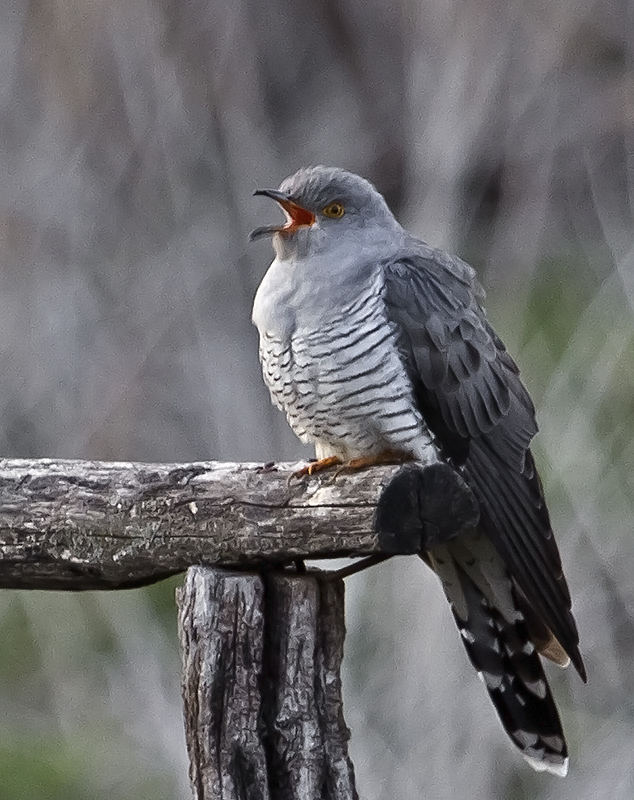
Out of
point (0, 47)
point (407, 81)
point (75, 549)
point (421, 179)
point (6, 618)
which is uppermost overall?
point (0, 47)

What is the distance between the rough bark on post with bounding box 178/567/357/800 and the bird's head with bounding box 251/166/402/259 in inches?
42.2

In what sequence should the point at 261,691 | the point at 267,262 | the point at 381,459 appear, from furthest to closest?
the point at 267,262 < the point at 381,459 < the point at 261,691

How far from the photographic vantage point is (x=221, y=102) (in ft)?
17.8

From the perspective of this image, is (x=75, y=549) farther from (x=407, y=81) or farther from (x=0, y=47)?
(x=0, y=47)

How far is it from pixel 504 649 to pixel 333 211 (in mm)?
1233

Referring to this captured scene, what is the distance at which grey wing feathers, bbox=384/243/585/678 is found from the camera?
281 centimetres

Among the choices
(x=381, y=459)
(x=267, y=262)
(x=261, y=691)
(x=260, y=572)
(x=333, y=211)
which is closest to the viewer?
(x=261, y=691)

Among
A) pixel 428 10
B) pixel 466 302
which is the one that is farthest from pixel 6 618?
pixel 466 302

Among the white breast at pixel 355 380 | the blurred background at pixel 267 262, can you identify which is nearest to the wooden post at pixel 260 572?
the white breast at pixel 355 380

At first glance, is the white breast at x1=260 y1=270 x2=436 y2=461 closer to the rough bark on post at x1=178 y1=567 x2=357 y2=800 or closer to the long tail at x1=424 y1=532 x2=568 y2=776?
the long tail at x1=424 y1=532 x2=568 y2=776

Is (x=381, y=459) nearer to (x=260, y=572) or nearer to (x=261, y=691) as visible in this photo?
(x=260, y=572)

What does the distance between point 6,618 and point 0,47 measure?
3.08 metres

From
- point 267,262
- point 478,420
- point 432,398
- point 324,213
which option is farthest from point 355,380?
point 267,262

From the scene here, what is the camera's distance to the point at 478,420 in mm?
2900
